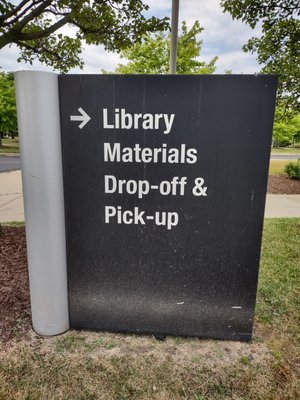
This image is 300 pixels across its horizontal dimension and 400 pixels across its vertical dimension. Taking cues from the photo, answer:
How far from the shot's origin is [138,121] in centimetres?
202

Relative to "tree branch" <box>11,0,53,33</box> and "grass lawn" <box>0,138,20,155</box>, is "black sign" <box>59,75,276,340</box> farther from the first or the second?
"grass lawn" <box>0,138,20,155</box>

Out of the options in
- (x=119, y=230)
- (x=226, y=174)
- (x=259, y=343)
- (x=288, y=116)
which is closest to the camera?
(x=226, y=174)

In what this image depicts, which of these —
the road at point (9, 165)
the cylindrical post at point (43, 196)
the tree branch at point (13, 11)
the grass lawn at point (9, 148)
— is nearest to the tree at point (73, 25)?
the tree branch at point (13, 11)

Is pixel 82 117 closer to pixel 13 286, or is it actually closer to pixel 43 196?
pixel 43 196

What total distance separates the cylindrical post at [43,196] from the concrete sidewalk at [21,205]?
3.81 m

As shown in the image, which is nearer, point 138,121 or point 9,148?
point 138,121

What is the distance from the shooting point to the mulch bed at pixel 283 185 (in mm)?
9672

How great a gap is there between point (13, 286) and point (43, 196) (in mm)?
1489

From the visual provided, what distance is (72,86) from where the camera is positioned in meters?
2.00

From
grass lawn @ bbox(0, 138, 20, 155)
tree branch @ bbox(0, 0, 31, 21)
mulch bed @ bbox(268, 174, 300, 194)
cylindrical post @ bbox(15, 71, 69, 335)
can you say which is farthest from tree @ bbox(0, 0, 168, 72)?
grass lawn @ bbox(0, 138, 20, 155)

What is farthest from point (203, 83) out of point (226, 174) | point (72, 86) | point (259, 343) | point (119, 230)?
point (259, 343)

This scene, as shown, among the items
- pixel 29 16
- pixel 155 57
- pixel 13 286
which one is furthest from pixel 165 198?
pixel 155 57

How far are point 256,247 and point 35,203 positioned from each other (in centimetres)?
167

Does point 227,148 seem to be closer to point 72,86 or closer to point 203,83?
point 203,83
